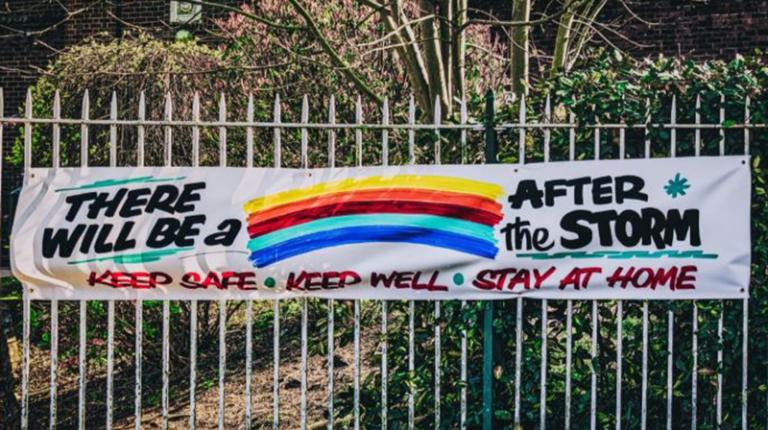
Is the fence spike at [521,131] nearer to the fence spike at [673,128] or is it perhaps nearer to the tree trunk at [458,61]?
the fence spike at [673,128]

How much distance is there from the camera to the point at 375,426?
561 centimetres

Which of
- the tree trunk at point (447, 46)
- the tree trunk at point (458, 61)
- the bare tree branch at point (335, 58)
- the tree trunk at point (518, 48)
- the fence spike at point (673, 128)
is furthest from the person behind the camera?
the tree trunk at point (518, 48)

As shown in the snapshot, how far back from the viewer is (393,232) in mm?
5340

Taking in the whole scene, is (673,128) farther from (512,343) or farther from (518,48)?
(518,48)

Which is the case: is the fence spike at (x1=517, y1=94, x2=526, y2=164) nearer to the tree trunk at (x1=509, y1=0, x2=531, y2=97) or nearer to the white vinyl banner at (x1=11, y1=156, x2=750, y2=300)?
the white vinyl banner at (x1=11, y1=156, x2=750, y2=300)

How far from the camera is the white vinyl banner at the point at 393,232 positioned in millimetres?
5250

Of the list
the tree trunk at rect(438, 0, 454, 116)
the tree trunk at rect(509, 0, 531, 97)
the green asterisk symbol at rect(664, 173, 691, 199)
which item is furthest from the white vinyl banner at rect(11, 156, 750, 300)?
the tree trunk at rect(509, 0, 531, 97)

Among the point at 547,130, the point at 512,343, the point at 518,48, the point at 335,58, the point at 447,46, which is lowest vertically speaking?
the point at 512,343

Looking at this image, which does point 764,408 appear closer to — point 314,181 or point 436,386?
point 436,386

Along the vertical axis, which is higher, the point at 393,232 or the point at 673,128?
the point at 673,128

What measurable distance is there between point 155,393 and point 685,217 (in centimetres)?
418

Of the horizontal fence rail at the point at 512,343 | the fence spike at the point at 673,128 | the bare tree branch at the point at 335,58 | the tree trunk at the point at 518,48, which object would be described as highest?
the tree trunk at the point at 518,48

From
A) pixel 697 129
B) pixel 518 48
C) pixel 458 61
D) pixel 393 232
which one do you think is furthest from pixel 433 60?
pixel 697 129

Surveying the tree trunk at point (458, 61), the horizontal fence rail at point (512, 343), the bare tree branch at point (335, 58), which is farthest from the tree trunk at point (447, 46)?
the horizontal fence rail at point (512, 343)
